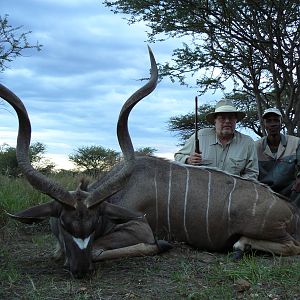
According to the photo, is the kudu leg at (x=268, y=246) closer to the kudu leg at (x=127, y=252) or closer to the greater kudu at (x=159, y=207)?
the greater kudu at (x=159, y=207)

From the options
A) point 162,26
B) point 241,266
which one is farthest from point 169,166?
point 162,26

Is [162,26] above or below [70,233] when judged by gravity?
above

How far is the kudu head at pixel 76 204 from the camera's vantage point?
2834mm

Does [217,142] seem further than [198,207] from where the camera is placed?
Yes

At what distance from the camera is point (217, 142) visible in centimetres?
440

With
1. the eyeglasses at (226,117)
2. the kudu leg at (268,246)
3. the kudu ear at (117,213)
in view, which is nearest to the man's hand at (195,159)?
the eyeglasses at (226,117)

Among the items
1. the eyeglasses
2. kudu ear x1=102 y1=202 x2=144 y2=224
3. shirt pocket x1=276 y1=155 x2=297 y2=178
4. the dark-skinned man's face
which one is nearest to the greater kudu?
kudu ear x1=102 y1=202 x2=144 y2=224

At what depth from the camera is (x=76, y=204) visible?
2.91 meters

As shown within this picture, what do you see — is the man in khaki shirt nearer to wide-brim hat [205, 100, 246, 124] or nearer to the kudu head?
wide-brim hat [205, 100, 246, 124]

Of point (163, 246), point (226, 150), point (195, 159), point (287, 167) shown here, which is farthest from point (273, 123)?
point (163, 246)

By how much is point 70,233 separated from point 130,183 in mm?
821

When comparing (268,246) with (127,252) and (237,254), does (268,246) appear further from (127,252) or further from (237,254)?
(127,252)

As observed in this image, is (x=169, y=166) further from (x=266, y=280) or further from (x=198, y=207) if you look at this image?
(x=266, y=280)

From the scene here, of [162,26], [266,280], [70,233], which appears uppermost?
[162,26]
